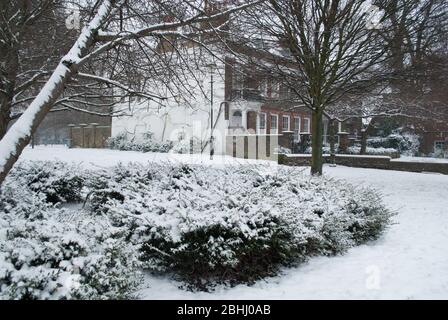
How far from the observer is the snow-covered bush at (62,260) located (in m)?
3.05

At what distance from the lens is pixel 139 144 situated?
88.5 ft

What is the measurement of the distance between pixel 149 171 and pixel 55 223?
3568 mm

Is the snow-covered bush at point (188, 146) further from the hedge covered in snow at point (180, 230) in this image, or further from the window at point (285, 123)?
the hedge covered in snow at point (180, 230)

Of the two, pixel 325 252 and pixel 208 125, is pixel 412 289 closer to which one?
pixel 325 252

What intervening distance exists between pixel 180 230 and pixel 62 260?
4.95 ft

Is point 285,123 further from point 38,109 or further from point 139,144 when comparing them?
point 38,109

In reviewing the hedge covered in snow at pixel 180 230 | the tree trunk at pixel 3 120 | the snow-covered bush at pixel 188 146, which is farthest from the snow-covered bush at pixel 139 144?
the hedge covered in snow at pixel 180 230

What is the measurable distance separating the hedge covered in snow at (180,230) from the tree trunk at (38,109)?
0.73 m

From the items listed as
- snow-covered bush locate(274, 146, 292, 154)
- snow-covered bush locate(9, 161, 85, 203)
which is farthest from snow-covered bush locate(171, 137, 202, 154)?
snow-covered bush locate(9, 161, 85, 203)

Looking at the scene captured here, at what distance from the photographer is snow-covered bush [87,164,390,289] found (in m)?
4.58

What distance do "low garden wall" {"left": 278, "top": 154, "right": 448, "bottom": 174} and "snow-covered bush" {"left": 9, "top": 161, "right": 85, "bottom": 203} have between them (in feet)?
39.2

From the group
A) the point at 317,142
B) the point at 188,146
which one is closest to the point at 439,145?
the point at 188,146

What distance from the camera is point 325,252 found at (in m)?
5.93
